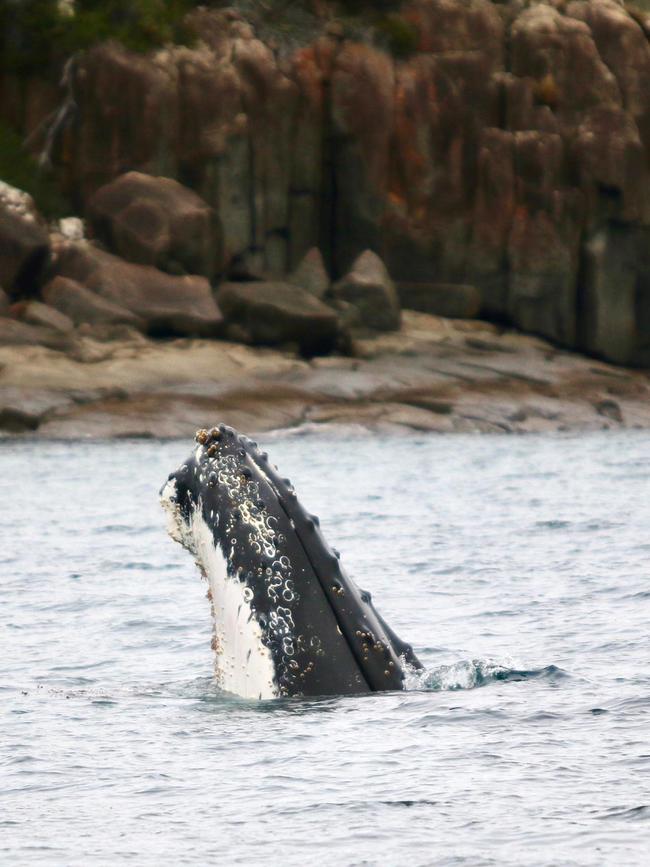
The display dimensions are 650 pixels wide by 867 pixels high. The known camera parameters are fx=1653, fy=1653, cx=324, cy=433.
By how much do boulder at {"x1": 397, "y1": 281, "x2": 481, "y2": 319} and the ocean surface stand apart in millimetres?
34400

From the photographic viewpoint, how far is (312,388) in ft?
155

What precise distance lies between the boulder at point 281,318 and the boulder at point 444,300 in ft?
23.0

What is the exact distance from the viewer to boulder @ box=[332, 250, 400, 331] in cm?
5306

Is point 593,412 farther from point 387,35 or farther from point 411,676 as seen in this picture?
point 411,676

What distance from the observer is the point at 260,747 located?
29.3 ft

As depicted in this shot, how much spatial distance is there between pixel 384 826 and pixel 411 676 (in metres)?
1.31

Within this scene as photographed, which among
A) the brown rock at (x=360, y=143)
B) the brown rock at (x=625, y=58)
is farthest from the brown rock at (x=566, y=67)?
the brown rock at (x=360, y=143)

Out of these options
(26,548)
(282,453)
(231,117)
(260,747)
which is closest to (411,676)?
(260,747)

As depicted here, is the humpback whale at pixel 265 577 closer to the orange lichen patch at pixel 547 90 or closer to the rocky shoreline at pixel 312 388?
the rocky shoreline at pixel 312 388

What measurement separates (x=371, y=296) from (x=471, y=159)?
7.49 metres

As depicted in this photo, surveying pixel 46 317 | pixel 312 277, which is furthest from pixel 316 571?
pixel 312 277

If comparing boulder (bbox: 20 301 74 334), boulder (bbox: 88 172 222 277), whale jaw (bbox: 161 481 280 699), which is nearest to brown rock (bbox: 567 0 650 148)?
boulder (bbox: 88 172 222 277)

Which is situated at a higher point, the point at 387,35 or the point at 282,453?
the point at 387,35

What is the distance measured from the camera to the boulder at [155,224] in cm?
5047
